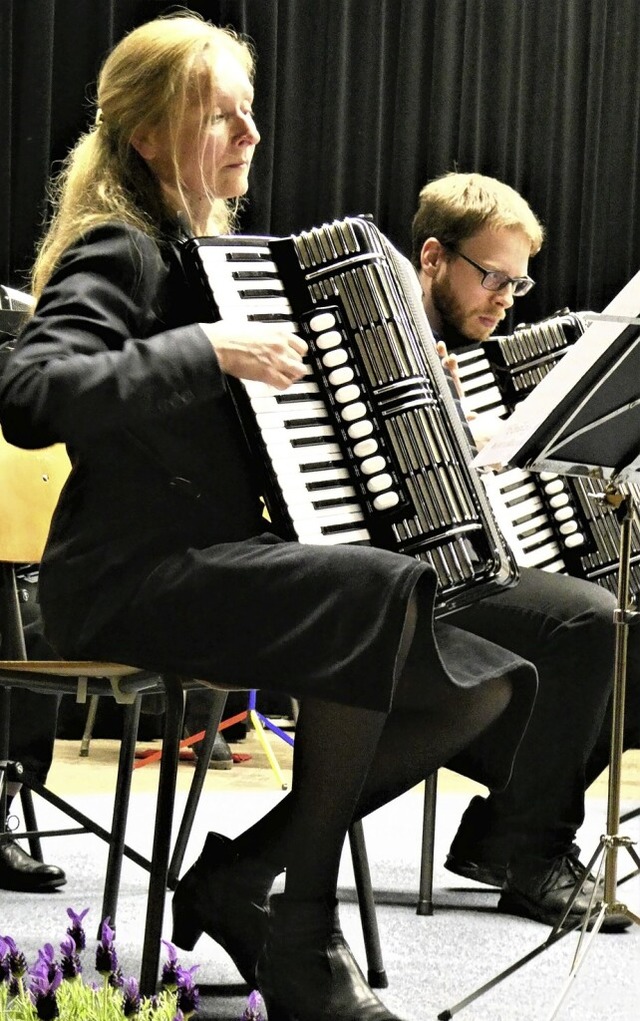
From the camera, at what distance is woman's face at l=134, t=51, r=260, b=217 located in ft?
5.87

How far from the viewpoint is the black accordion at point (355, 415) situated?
1630 millimetres

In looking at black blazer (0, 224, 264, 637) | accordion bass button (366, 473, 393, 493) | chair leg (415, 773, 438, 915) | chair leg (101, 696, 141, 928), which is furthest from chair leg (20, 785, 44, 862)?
accordion bass button (366, 473, 393, 493)

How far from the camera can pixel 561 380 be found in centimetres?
150

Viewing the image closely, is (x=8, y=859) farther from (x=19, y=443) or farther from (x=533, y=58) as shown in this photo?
(x=533, y=58)

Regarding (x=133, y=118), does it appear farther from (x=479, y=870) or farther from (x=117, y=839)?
(x=479, y=870)

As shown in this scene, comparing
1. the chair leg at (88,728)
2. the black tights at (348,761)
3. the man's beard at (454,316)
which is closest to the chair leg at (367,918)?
the black tights at (348,761)

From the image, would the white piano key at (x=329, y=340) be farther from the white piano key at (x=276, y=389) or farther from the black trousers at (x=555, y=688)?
the black trousers at (x=555, y=688)

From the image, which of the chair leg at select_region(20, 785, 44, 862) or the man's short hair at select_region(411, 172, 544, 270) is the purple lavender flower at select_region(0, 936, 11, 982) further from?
the man's short hair at select_region(411, 172, 544, 270)

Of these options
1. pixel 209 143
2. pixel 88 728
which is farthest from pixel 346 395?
pixel 88 728

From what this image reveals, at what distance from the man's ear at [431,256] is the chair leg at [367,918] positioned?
1.20 m

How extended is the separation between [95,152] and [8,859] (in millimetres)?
1324

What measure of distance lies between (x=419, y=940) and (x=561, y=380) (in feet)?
3.52

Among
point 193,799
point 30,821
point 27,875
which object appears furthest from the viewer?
point 30,821

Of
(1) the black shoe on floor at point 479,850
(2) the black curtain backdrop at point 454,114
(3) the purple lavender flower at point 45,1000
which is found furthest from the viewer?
(2) the black curtain backdrop at point 454,114
